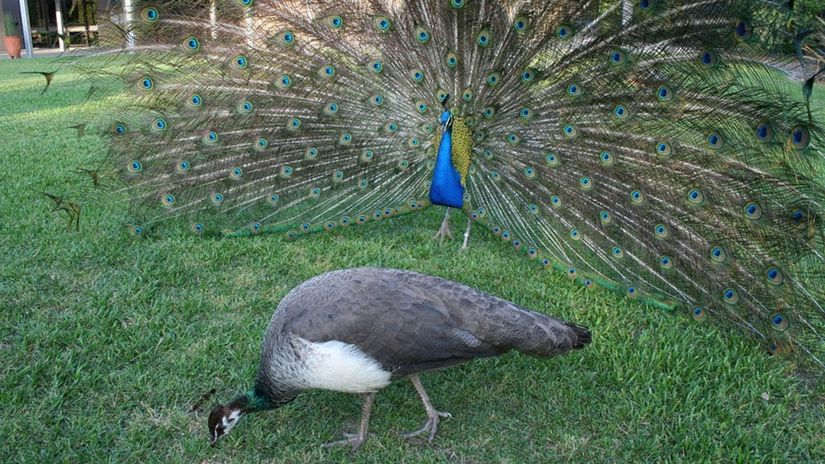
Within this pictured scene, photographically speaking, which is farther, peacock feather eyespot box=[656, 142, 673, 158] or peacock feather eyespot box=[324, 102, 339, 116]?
peacock feather eyespot box=[324, 102, 339, 116]

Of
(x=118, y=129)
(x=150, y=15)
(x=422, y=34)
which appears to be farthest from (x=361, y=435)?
(x=150, y=15)

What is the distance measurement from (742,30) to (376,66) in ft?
7.20

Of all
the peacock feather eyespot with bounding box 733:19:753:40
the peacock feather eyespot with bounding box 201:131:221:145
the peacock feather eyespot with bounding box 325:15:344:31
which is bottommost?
the peacock feather eyespot with bounding box 201:131:221:145

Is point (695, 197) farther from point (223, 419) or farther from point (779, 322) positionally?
point (223, 419)

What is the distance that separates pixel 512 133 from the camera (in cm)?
412

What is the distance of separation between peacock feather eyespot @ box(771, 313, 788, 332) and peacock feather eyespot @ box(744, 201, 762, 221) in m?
0.48

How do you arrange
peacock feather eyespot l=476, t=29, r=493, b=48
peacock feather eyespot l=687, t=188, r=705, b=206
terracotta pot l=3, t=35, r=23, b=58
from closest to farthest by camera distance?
peacock feather eyespot l=687, t=188, r=705, b=206 < peacock feather eyespot l=476, t=29, r=493, b=48 < terracotta pot l=3, t=35, r=23, b=58

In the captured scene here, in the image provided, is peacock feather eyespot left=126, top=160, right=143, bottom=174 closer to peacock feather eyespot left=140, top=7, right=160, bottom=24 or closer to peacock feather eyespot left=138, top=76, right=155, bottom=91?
peacock feather eyespot left=138, top=76, right=155, bottom=91

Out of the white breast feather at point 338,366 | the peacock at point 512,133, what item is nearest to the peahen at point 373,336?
the white breast feather at point 338,366

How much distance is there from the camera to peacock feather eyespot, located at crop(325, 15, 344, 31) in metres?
4.19

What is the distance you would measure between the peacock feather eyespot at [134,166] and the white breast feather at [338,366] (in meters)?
2.63

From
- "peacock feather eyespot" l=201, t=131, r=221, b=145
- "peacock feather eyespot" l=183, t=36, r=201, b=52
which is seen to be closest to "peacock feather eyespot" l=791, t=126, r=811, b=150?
"peacock feather eyespot" l=201, t=131, r=221, b=145

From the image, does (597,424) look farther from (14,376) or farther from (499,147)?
(14,376)

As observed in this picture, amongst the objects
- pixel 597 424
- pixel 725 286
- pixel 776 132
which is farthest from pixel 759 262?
pixel 597 424
